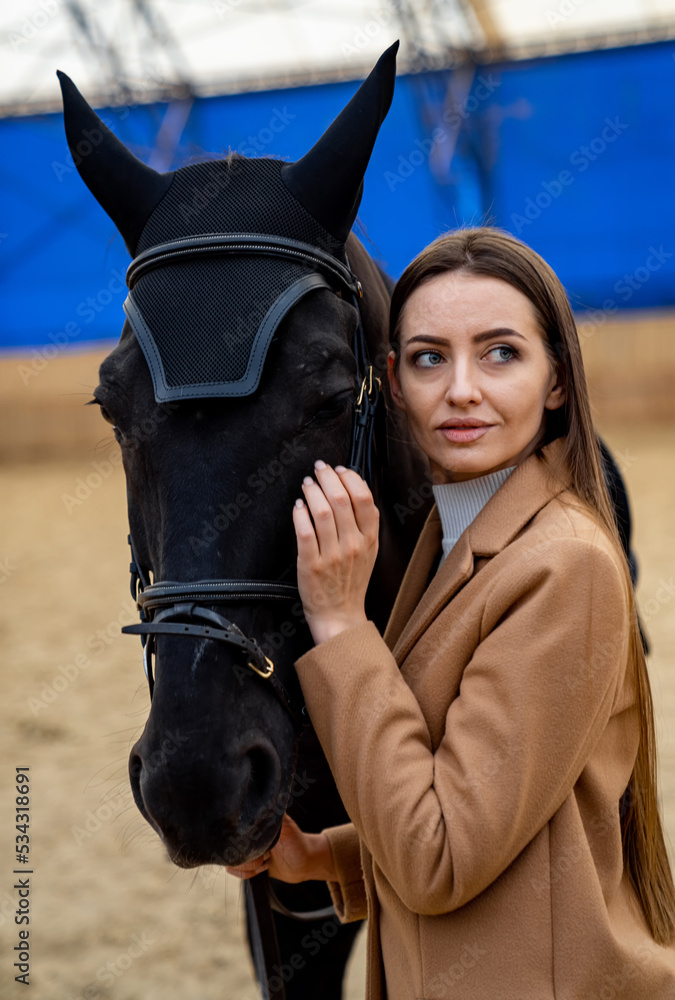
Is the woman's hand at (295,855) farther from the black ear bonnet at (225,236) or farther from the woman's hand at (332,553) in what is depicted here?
the black ear bonnet at (225,236)

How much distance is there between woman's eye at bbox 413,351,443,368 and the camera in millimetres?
1318

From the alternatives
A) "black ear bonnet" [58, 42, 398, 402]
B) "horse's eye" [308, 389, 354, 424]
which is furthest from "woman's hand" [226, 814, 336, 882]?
"black ear bonnet" [58, 42, 398, 402]

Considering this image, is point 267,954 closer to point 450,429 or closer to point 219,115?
point 450,429

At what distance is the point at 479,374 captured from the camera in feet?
4.08

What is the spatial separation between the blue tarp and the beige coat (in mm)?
8387

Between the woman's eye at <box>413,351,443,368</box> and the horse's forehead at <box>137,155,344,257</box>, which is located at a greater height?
the horse's forehead at <box>137,155,344,257</box>

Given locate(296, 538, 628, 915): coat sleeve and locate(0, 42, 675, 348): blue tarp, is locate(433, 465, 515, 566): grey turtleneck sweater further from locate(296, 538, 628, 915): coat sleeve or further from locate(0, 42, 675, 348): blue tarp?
locate(0, 42, 675, 348): blue tarp

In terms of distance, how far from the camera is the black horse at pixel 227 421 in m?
1.16

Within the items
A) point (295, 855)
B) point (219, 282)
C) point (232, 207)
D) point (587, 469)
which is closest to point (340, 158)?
point (232, 207)

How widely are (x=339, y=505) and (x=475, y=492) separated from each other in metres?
0.23

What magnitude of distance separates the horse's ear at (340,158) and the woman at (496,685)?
0.22 metres

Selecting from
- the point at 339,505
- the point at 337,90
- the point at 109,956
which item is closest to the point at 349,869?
the point at 339,505

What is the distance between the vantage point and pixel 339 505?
1242 millimetres

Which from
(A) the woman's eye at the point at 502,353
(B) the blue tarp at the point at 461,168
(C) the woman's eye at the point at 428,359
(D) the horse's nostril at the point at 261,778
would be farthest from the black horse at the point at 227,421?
(B) the blue tarp at the point at 461,168
